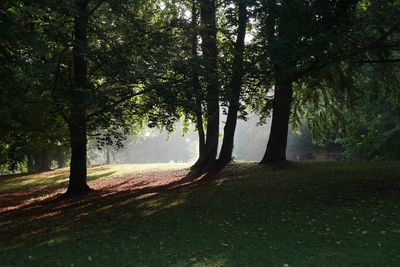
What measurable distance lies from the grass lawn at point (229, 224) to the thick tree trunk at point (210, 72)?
3253 millimetres

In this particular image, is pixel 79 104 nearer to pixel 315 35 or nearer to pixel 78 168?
pixel 78 168

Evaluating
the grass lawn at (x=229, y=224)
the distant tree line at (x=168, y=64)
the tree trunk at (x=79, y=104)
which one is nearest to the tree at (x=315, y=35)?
the distant tree line at (x=168, y=64)

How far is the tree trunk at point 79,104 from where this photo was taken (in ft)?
44.0

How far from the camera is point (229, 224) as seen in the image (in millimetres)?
10461

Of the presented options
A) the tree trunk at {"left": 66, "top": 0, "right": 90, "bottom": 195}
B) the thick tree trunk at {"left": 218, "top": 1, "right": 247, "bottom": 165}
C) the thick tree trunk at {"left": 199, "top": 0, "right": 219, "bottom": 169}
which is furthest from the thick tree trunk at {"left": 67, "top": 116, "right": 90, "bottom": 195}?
the thick tree trunk at {"left": 218, "top": 1, "right": 247, "bottom": 165}

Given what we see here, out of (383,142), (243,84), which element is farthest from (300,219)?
(383,142)

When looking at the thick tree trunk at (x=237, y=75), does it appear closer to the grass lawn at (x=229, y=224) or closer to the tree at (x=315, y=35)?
the tree at (x=315, y=35)

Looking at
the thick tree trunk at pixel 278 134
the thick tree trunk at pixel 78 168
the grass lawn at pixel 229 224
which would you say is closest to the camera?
the grass lawn at pixel 229 224

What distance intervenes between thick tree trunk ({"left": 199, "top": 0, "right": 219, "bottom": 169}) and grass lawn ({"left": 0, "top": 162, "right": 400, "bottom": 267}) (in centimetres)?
325

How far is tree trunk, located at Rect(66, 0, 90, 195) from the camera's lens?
1340cm

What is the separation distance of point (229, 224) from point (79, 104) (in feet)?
19.9

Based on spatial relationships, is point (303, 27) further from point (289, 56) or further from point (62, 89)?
point (62, 89)

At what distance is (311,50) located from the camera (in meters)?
10.6

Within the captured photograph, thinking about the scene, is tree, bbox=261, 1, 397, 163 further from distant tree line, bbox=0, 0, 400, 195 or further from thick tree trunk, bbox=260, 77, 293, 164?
thick tree trunk, bbox=260, 77, 293, 164
